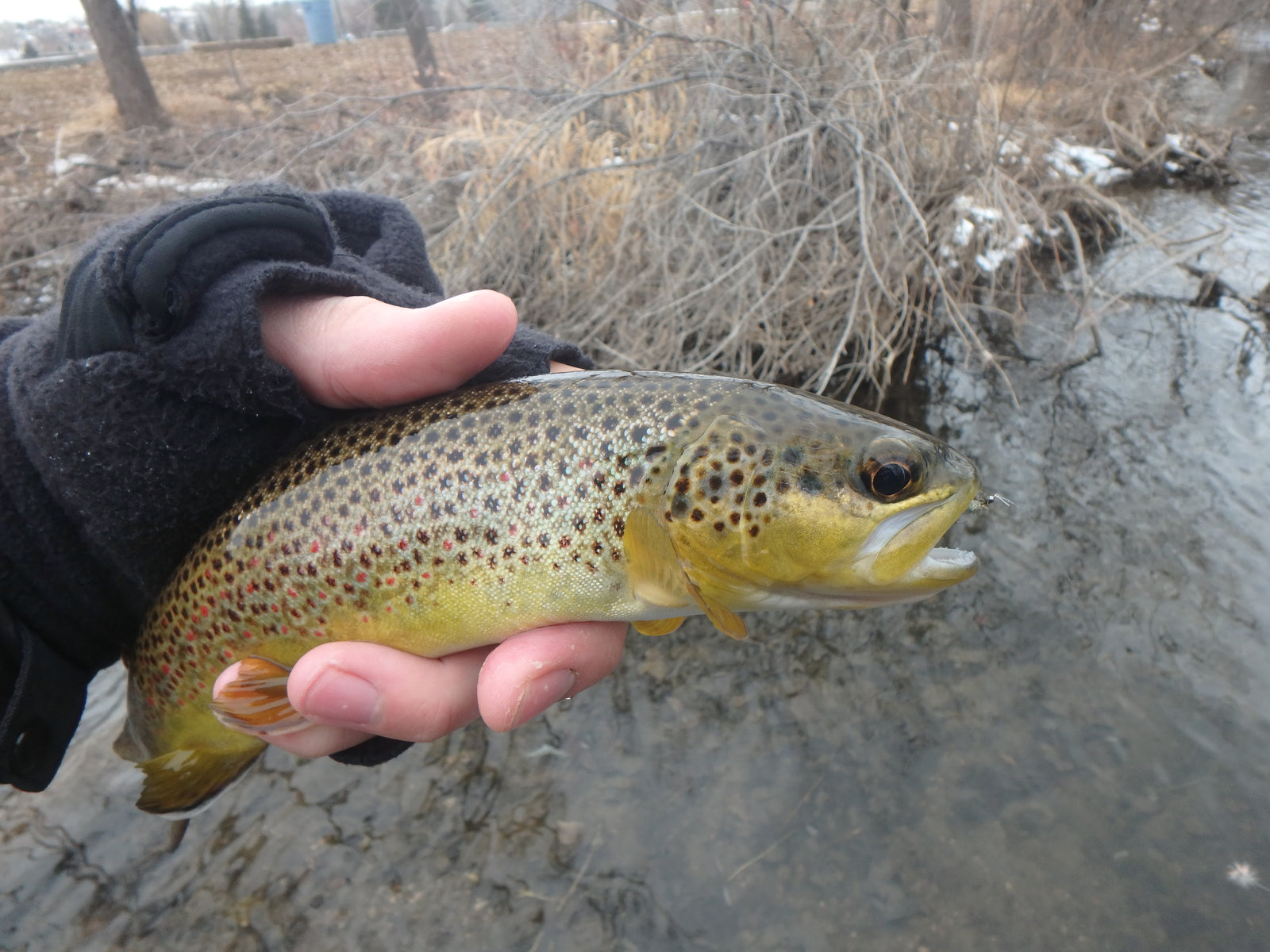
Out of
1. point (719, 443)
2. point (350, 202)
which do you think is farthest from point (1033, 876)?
point (350, 202)

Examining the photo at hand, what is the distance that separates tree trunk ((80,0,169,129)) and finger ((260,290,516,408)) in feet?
51.7

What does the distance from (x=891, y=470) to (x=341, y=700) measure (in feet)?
4.65

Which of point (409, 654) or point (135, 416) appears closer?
point (135, 416)

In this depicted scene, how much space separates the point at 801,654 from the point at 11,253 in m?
9.91

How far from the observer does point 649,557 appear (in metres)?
1.87

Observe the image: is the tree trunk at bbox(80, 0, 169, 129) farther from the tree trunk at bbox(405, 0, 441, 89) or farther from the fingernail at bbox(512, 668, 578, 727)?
the fingernail at bbox(512, 668, 578, 727)

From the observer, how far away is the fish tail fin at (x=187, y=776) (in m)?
2.38

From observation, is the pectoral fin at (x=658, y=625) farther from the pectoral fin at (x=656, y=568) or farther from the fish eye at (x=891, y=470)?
the fish eye at (x=891, y=470)

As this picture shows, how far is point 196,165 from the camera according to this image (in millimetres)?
9398

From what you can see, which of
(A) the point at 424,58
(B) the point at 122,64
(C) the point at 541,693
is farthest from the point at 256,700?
(B) the point at 122,64

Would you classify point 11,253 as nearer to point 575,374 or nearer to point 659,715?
point 659,715

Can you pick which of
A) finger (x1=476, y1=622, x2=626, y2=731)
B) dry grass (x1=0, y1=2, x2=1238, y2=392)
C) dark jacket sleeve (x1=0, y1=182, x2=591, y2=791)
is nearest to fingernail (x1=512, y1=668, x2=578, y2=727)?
finger (x1=476, y1=622, x2=626, y2=731)

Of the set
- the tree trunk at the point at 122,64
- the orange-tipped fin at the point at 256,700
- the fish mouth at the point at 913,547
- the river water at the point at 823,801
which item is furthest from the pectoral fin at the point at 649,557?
the tree trunk at the point at 122,64

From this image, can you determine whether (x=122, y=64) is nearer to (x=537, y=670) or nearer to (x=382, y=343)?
(x=382, y=343)
